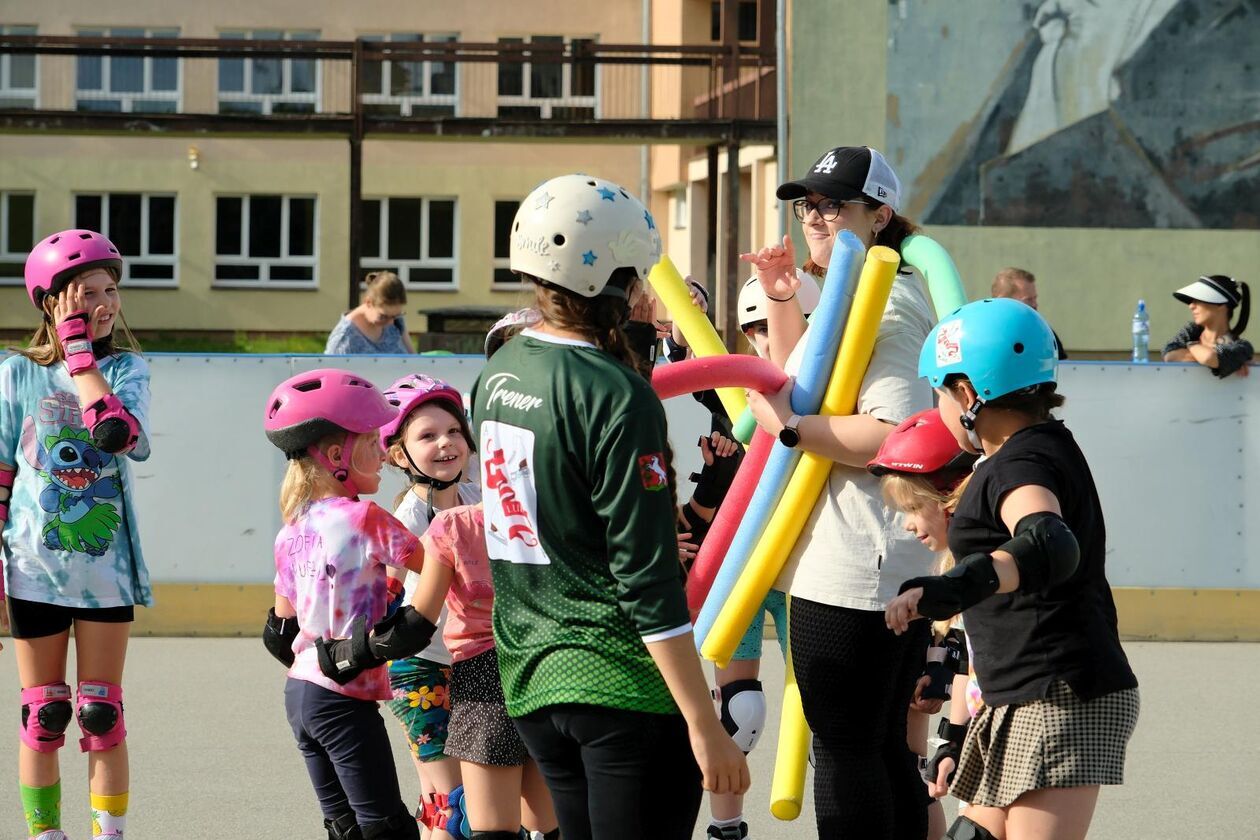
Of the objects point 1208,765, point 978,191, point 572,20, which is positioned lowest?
point 1208,765

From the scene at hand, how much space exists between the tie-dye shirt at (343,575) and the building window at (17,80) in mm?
31971

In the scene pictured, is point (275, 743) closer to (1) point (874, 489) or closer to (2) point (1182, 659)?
(1) point (874, 489)

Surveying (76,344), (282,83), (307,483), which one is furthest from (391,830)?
(282,83)

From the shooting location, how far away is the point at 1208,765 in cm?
682

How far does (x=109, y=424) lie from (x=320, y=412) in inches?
34.5

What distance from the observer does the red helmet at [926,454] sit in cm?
398

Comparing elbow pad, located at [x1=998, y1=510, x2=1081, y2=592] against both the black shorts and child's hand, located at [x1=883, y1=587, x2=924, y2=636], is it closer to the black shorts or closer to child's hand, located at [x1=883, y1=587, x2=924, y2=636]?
child's hand, located at [x1=883, y1=587, x2=924, y2=636]

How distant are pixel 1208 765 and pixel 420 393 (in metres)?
3.81

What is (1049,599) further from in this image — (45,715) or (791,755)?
(45,715)

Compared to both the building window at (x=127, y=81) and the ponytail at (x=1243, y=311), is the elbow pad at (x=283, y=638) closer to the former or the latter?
the ponytail at (x=1243, y=311)

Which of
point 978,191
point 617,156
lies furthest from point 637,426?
point 617,156

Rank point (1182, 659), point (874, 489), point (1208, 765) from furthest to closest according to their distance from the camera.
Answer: point (1182, 659) < point (1208, 765) < point (874, 489)

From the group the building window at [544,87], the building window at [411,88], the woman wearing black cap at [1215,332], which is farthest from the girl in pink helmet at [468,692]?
the building window at [411,88]

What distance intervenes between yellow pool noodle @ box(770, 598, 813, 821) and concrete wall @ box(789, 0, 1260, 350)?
18458 mm
